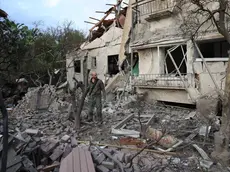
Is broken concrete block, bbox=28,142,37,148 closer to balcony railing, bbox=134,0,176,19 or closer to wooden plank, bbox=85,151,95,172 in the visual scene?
wooden plank, bbox=85,151,95,172

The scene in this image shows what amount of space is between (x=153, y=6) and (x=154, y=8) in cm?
16

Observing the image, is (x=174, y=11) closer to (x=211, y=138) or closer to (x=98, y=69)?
(x=211, y=138)

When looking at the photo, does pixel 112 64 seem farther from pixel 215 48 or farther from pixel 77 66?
pixel 215 48

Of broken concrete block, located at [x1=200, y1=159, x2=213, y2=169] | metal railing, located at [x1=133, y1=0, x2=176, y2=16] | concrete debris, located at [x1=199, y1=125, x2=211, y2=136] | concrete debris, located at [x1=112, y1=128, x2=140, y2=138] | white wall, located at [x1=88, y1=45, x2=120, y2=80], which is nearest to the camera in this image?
broken concrete block, located at [x1=200, y1=159, x2=213, y2=169]

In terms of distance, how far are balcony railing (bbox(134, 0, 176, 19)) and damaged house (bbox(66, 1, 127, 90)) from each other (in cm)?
314

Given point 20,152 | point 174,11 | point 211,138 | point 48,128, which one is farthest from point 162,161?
point 174,11

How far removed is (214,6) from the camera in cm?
915

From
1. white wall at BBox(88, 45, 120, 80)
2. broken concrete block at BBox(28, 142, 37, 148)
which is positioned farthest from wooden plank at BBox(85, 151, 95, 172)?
white wall at BBox(88, 45, 120, 80)

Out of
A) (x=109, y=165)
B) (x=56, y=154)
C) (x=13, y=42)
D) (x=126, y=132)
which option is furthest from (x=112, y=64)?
(x=109, y=165)

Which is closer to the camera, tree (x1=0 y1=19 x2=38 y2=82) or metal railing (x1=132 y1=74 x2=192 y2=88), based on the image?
tree (x1=0 y1=19 x2=38 y2=82)

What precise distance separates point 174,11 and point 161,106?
5007 millimetres

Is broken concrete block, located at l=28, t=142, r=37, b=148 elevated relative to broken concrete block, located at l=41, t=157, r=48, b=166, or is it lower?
A: elevated

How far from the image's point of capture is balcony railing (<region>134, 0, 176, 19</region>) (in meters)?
10.8

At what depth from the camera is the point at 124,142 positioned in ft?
21.0
